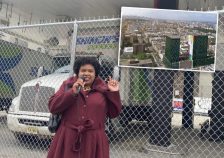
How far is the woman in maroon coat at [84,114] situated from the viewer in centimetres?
377

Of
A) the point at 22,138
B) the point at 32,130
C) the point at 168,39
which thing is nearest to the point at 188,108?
the point at 22,138

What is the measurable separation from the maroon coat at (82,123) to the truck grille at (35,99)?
4.82 m

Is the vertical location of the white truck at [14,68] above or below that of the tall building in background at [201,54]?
below

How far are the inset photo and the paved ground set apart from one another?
131 inches

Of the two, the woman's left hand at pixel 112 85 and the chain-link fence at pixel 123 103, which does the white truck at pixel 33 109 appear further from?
the woman's left hand at pixel 112 85

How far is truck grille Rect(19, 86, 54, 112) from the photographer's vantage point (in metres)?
8.62

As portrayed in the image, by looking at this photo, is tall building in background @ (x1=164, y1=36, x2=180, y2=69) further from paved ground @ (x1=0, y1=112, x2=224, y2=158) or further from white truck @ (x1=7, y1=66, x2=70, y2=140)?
white truck @ (x1=7, y1=66, x2=70, y2=140)

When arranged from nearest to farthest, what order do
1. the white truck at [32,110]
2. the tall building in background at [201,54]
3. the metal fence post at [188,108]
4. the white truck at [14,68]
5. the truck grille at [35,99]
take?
the tall building in background at [201,54] < the white truck at [32,110] < the truck grille at [35,99] < the white truck at [14,68] < the metal fence post at [188,108]

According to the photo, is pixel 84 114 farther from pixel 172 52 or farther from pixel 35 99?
pixel 35 99

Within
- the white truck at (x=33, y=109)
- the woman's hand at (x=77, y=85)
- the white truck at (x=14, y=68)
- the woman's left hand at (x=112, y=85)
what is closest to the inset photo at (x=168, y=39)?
the woman's left hand at (x=112, y=85)

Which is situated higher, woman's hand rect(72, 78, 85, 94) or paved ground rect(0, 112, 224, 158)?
woman's hand rect(72, 78, 85, 94)

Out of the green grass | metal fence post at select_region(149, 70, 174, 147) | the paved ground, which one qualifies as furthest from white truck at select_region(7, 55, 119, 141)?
the green grass

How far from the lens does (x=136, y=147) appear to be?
31.5ft

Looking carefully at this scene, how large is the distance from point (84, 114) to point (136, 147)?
604 centimetres
